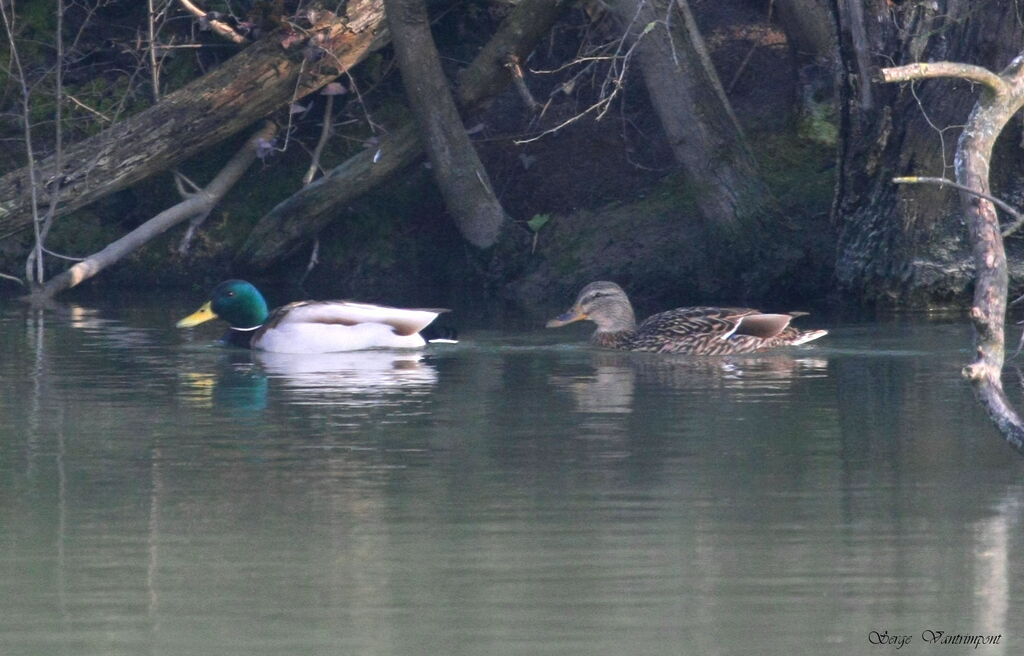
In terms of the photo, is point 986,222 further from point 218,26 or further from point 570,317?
point 218,26

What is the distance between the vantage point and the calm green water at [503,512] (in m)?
5.74

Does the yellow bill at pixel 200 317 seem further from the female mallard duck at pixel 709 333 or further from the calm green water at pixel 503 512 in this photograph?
the female mallard duck at pixel 709 333

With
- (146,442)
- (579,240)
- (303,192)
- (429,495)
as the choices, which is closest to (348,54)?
(303,192)

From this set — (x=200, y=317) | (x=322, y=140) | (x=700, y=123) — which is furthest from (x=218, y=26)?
(x=700, y=123)

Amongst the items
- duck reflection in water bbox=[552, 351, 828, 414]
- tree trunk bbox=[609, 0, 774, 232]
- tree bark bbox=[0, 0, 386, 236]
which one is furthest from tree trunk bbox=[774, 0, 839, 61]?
duck reflection in water bbox=[552, 351, 828, 414]

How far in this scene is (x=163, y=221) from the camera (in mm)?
17844

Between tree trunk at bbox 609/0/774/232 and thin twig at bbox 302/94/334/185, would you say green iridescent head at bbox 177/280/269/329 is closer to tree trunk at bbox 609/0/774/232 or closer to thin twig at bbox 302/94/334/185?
thin twig at bbox 302/94/334/185

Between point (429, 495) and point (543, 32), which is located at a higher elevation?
point (543, 32)

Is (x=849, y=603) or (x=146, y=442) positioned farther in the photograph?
(x=146, y=442)

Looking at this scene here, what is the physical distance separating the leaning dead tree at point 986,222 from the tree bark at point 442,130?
31.4 ft

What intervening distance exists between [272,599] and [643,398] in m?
5.17

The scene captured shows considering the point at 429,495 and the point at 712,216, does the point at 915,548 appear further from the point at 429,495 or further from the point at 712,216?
the point at 712,216

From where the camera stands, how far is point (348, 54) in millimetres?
17531

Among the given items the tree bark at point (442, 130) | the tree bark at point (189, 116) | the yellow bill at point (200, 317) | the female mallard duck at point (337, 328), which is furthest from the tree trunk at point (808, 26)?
the yellow bill at point (200, 317)
